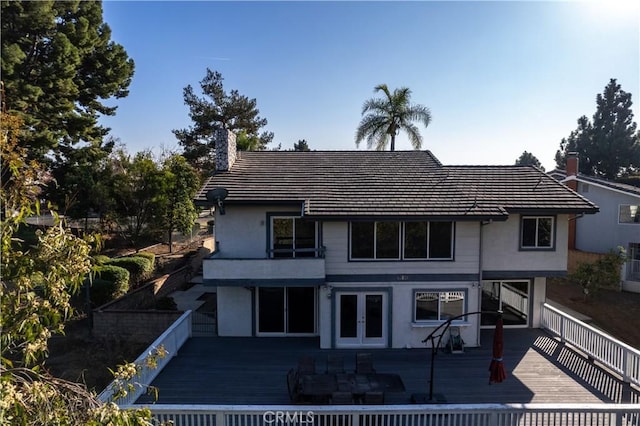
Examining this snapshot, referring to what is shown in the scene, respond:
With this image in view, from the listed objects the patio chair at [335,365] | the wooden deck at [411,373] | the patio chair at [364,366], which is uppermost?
the patio chair at [364,366]

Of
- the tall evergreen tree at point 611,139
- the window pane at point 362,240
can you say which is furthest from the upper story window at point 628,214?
the tall evergreen tree at point 611,139

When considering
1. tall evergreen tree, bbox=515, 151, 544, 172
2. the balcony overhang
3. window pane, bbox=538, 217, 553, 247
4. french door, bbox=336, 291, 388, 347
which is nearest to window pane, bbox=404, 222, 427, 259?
french door, bbox=336, 291, 388, 347

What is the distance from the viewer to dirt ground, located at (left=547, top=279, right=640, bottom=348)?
1772 cm

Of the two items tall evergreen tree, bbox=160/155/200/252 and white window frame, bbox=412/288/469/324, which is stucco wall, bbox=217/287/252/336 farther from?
tall evergreen tree, bbox=160/155/200/252

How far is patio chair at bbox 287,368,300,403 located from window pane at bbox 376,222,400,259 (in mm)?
5189

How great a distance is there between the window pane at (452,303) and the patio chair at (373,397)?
18.3 ft

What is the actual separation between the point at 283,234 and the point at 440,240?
5.64m

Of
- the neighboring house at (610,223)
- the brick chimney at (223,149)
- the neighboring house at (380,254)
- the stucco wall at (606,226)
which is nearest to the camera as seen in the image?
the neighboring house at (380,254)

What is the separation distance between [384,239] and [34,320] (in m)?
10.9

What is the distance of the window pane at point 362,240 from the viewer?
1332cm

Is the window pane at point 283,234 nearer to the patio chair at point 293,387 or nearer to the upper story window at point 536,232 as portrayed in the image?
the patio chair at point 293,387

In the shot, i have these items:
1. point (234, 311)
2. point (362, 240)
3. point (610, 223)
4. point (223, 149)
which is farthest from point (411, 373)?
point (610, 223)

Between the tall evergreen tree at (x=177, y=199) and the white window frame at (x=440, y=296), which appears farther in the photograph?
the tall evergreen tree at (x=177, y=199)

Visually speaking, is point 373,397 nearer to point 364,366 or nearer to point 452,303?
point 364,366
